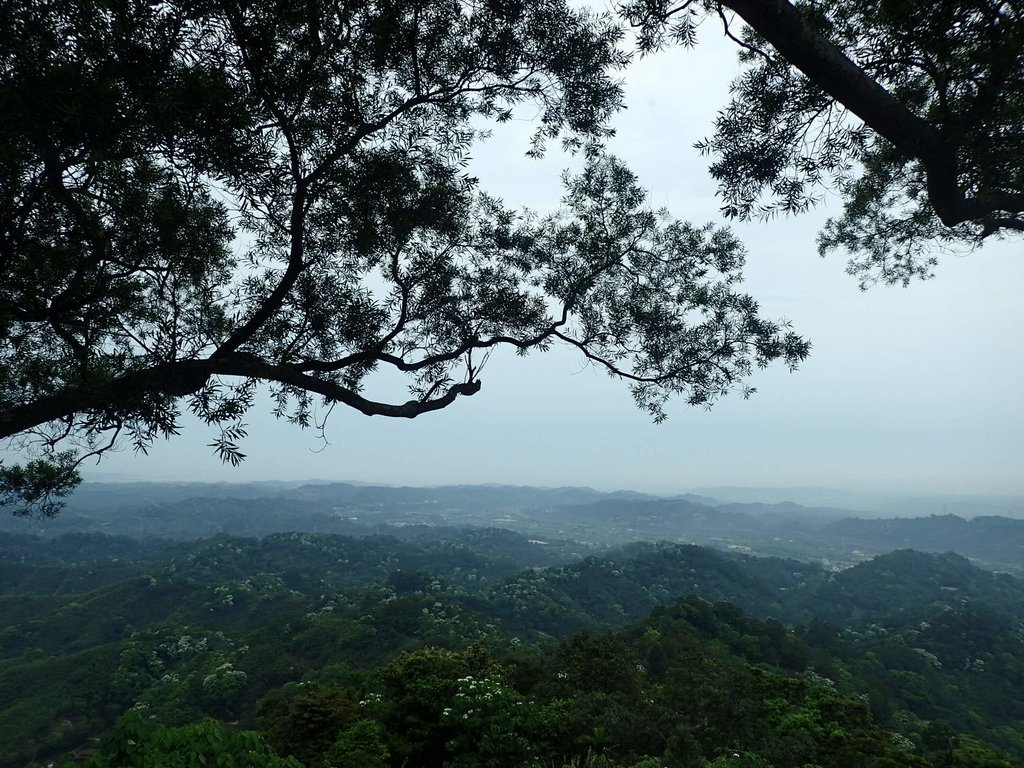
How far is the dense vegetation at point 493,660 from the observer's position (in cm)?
779

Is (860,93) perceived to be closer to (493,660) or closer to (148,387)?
(148,387)

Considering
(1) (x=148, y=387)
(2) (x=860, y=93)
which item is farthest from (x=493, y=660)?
(2) (x=860, y=93)

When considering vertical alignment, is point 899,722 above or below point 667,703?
below

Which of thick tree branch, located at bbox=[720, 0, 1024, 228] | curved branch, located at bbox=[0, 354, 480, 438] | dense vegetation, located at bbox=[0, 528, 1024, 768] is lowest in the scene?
dense vegetation, located at bbox=[0, 528, 1024, 768]

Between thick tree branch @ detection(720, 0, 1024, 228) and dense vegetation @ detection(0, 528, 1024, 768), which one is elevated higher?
thick tree branch @ detection(720, 0, 1024, 228)

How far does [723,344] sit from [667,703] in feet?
20.3

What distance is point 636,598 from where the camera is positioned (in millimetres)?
101188

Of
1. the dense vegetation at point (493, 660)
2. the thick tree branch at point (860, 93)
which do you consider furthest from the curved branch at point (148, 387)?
the thick tree branch at point (860, 93)

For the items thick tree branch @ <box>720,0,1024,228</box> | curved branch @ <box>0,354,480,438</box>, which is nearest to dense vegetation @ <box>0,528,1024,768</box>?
curved branch @ <box>0,354,480,438</box>

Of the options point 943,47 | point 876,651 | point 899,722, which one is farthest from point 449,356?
point 876,651

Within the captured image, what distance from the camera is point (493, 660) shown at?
1157cm

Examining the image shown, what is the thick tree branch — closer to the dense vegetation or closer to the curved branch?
the curved branch

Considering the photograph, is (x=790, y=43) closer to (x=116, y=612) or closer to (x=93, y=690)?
(x=93, y=690)

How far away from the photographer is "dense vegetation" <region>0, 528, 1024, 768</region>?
779 centimetres
